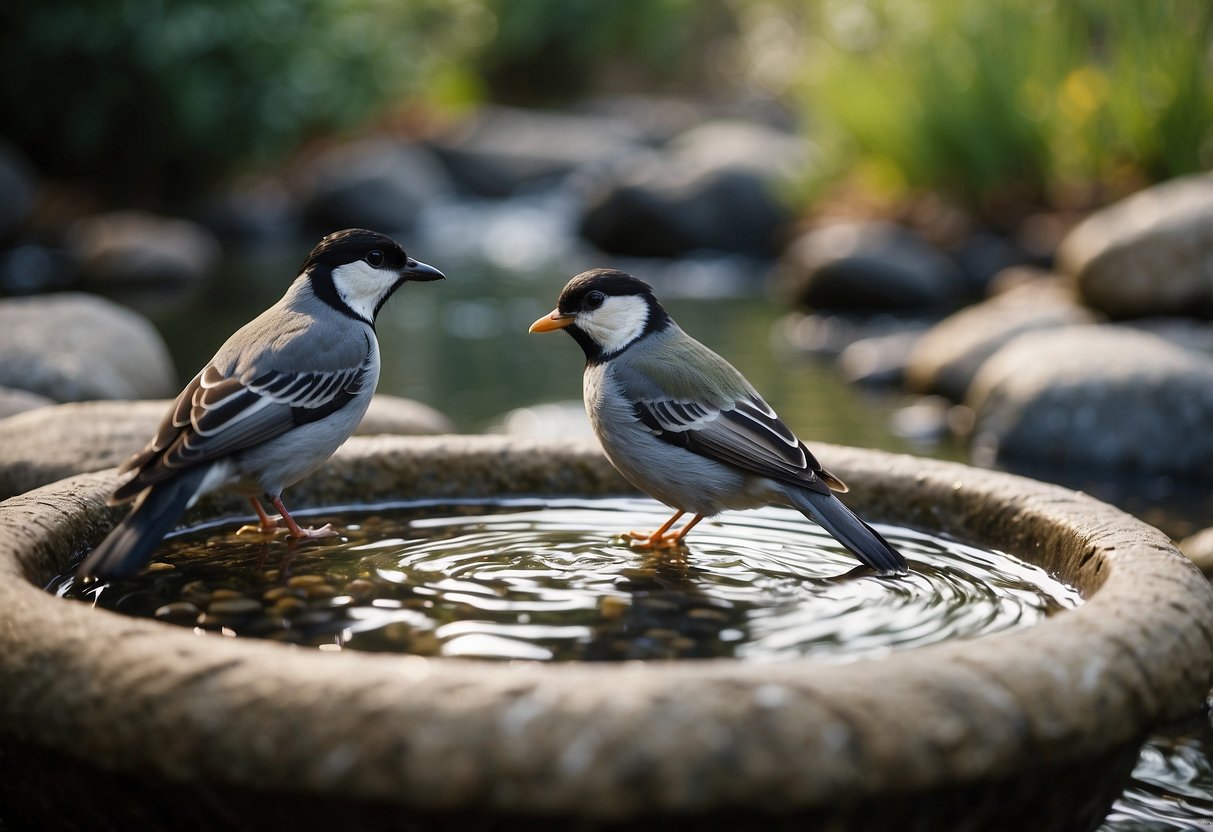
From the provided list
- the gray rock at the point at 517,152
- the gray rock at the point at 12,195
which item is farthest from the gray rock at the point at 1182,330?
the gray rock at the point at 517,152

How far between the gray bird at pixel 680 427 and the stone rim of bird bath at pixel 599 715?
3.40ft

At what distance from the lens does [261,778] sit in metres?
1.72

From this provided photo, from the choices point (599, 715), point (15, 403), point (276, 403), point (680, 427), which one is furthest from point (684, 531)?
point (15, 403)

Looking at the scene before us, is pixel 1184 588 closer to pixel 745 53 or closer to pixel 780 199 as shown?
pixel 780 199

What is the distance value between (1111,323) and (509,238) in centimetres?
969

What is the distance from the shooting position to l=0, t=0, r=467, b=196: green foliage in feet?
51.0

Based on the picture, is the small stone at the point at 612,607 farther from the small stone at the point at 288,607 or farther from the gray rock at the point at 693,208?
the gray rock at the point at 693,208

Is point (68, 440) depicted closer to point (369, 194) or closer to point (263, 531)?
point (263, 531)

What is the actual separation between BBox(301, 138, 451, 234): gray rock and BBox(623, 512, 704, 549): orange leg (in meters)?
13.7

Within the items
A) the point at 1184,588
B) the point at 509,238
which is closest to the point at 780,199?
the point at 509,238

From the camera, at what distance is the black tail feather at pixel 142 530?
244 cm

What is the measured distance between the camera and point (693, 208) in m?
15.7

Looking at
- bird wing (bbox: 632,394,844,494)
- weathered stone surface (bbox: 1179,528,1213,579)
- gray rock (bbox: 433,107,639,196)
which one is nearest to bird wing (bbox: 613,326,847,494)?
bird wing (bbox: 632,394,844,494)

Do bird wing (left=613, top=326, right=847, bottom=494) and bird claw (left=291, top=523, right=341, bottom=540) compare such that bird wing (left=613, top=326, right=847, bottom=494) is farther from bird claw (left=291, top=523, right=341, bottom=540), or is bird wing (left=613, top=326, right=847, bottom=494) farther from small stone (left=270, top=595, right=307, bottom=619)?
small stone (left=270, top=595, right=307, bottom=619)
